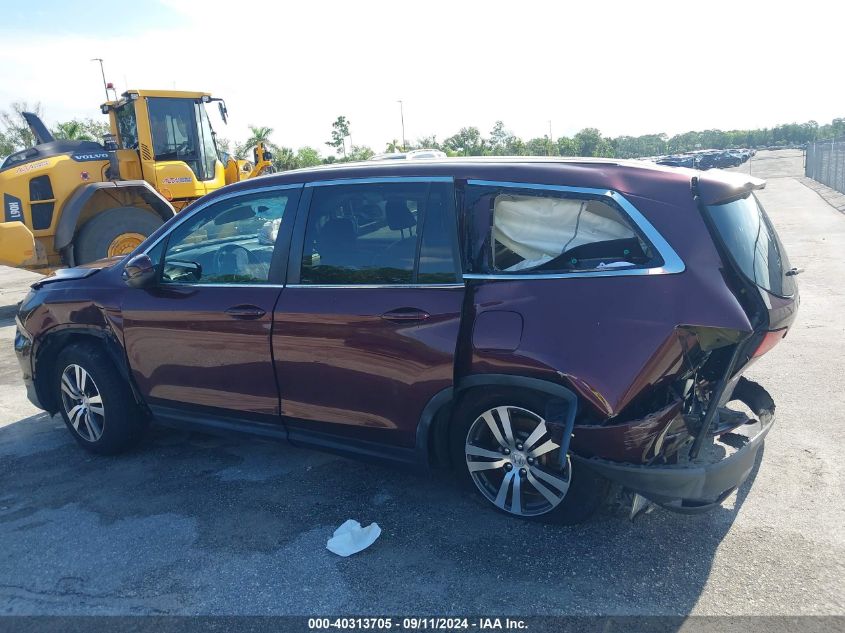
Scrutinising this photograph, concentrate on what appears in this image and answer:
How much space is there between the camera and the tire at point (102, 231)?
385 inches

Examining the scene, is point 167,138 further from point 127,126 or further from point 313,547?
point 313,547

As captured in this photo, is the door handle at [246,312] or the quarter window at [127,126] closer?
the door handle at [246,312]

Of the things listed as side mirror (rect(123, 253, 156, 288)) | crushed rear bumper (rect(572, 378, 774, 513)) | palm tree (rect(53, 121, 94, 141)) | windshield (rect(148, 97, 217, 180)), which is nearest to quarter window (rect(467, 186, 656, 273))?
crushed rear bumper (rect(572, 378, 774, 513))

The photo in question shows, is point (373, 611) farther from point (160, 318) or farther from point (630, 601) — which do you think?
point (160, 318)

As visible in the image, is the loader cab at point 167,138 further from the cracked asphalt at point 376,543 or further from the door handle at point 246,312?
the door handle at point 246,312

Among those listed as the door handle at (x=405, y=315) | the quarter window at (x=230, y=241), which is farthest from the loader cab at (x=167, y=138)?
the door handle at (x=405, y=315)

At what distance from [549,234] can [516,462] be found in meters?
1.15

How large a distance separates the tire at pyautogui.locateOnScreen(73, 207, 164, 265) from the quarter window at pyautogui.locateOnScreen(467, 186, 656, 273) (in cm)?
820

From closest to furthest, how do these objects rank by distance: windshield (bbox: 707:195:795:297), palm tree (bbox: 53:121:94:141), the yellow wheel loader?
windshield (bbox: 707:195:795:297) < the yellow wheel loader < palm tree (bbox: 53:121:94:141)

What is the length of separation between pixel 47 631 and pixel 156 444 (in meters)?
2.02

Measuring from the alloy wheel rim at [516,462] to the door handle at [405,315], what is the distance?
0.58 meters

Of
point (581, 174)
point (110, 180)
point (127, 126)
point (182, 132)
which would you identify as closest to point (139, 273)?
point (581, 174)

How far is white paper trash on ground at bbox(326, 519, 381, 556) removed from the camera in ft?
10.8

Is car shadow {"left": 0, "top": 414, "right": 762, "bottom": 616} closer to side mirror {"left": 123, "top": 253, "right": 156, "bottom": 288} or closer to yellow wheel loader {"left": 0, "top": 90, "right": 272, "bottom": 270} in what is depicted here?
side mirror {"left": 123, "top": 253, "right": 156, "bottom": 288}
